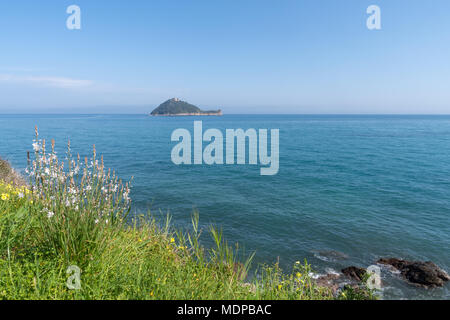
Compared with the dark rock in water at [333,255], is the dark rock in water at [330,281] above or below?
below

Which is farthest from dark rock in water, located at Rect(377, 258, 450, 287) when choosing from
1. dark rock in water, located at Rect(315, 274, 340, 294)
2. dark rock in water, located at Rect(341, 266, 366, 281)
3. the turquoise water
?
dark rock in water, located at Rect(315, 274, 340, 294)

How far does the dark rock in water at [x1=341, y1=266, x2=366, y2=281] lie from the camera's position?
36.4ft

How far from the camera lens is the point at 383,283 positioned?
1080cm

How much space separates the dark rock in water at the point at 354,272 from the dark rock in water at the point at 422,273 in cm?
199

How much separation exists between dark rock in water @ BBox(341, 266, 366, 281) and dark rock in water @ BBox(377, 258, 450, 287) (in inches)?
78.5

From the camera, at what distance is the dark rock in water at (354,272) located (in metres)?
11.1

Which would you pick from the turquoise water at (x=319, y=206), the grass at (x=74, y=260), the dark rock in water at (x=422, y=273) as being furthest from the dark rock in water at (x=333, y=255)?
the grass at (x=74, y=260)

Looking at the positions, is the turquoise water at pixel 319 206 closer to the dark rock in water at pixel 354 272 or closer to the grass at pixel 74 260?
the dark rock in water at pixel 354 272

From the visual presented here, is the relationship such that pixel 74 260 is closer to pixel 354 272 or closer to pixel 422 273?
pixel 354 272

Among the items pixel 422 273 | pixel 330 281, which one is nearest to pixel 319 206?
pixel 422 273

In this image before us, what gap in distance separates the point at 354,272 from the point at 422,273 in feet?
9.42

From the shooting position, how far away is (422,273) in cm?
1102

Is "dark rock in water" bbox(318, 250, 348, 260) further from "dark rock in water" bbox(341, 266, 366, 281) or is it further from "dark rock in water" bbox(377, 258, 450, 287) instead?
"dark rock in water" bbox(377, 258, 450, 287)

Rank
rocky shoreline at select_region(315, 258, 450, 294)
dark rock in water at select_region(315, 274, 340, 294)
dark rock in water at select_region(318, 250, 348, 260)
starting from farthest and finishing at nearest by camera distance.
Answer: dark rock in water at select_region(318, 250, 348, 260) → rocky shoreline at select_region(315, 258, 450, 294) → dark rock in water at select_region(315, 274, 340, 294)
